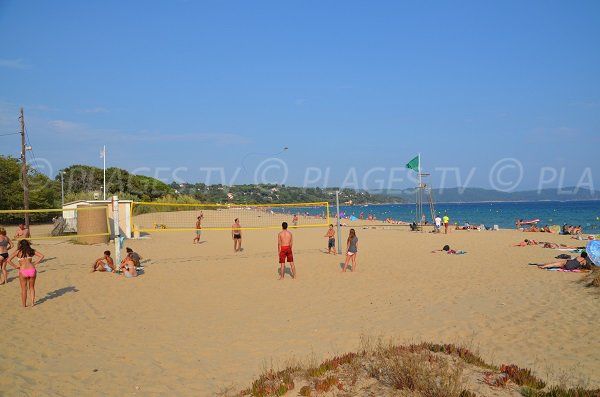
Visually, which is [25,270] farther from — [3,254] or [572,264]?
[572,264]

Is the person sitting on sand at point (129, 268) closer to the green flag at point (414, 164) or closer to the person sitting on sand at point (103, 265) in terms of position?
the person sitting on sand at point (103, 265)

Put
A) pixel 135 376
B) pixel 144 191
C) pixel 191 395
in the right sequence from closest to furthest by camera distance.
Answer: pixel 191 395 < pixel 135 376 < pixel 144 191

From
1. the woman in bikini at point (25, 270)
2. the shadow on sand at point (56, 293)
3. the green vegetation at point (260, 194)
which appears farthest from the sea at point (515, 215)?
the woman in bikini at point (25, 270)

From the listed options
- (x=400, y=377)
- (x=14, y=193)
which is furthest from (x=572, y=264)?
(x=14, y=193)

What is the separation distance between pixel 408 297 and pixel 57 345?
621 centimetres

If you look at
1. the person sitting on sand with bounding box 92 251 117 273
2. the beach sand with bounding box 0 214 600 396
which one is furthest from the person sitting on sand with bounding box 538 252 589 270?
the person sitting on sand with bounding box 92 251 117 273

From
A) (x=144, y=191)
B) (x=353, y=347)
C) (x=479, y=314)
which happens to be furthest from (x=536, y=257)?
(x=144, y=191)

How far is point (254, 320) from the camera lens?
7.57 meters

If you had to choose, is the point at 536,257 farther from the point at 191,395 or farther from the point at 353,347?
the point at 191,395

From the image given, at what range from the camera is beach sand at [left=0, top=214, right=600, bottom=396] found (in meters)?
5.25

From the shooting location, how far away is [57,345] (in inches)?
246

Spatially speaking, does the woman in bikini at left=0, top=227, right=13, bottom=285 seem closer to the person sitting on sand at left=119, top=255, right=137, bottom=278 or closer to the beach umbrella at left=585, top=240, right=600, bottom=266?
the person sitting on sand at left=119, top=255, right=137, bottom=278

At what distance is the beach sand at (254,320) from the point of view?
17.2 feet

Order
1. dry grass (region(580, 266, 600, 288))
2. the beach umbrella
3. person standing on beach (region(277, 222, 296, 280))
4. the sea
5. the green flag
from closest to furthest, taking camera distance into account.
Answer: dry grass (region(580, 266, 600, 288)) → the beach umbrella → person standing on beach (region(277, 222, 296, 280)) → the green flag → the sea
